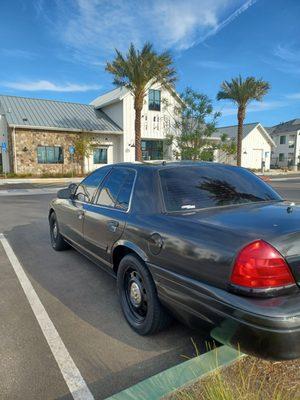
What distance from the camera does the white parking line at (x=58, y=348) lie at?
233 centimetres

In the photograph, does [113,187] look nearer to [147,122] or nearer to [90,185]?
[90,185]

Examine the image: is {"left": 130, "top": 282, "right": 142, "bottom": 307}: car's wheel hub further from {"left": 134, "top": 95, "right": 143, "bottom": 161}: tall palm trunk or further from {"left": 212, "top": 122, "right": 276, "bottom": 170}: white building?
{"left": 212, "top": 122, "right": 276, "bottom": 170}: white building

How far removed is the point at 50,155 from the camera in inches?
1045

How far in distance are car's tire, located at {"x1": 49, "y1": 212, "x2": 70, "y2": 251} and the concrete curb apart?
373 centimetres

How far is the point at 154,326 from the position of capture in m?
2.90

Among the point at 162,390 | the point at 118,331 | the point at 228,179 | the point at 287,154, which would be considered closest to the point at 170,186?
the point at 228,179

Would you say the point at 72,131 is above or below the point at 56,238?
above

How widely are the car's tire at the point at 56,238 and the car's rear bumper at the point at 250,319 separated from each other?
12.4 feet

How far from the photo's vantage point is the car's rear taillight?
206cm

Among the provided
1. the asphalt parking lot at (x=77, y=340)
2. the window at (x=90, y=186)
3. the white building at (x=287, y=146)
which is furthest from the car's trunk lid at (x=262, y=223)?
the white building at (x=287, y=146)

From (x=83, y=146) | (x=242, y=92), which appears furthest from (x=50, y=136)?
(x=242, y=92)

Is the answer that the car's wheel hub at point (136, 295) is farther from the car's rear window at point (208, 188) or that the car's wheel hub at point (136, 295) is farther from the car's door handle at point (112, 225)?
the car's rear window at point (208, 188)

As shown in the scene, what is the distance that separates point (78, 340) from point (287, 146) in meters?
59.9

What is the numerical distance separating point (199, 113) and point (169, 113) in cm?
764
